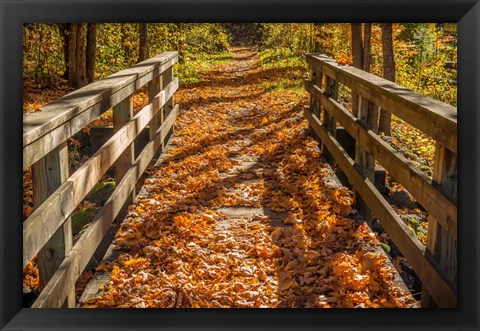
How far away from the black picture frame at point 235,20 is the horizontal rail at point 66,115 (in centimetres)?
Result: 34

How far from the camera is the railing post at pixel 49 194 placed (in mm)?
3078

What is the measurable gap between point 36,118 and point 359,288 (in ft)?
7.76

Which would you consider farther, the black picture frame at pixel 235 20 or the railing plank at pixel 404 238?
the railing plank at pixel 404 238

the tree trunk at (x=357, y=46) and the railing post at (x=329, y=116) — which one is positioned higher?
the tree trunk at (x=357, y=46)

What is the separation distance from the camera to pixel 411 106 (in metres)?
3.71

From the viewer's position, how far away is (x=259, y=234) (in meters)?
4.95

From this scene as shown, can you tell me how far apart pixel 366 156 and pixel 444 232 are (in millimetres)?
2140

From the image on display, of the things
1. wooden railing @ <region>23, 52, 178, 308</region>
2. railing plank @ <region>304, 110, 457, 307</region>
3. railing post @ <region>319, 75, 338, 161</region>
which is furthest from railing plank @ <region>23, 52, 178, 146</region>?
railing post @ <region>319, 75, 338, 161</region>

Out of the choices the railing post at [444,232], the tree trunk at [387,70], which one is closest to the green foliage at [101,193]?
the railing post at [444,232]

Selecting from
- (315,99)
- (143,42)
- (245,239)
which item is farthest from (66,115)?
(143,42)

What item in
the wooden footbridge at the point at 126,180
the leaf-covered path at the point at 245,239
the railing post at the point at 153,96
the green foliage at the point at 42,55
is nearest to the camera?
the wooden footbridge at the point at 126,180

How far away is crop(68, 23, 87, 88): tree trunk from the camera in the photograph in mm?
13766

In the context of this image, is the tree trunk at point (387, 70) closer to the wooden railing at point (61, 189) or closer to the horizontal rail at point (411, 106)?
the horizontal rail at point (411, 106)
